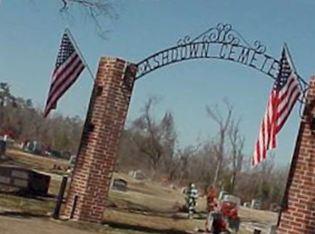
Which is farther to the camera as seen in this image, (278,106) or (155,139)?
(155,139)

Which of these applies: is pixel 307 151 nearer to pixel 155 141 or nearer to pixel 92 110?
pixel 92 110

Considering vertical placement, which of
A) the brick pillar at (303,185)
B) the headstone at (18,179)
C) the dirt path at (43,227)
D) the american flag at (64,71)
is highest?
the american flag at (64,71)

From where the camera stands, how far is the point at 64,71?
1758 cm

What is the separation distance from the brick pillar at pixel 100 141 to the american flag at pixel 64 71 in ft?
1.84

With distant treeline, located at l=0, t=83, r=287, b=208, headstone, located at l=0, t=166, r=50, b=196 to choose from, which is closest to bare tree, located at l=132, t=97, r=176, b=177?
distant treeline, located at l=0, t=83, r=287, b=208

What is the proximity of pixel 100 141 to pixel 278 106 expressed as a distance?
4.66 metres

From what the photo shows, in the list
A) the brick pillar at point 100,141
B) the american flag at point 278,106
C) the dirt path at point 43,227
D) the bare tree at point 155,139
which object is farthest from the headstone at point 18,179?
the bare tree at point 155,139

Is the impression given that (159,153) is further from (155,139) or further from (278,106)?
(278,106)

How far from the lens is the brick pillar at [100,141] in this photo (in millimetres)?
17141

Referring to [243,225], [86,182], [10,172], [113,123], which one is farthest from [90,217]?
[243,225]

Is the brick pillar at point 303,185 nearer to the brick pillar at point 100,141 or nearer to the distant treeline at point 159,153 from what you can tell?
the brick pillar at point 100,141

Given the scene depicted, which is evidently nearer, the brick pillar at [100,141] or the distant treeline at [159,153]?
the brick pillar at [100,141]

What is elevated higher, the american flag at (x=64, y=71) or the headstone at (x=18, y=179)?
the american flag at (x=64, y=71)

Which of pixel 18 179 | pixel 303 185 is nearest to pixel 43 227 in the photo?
pixel 303 185
